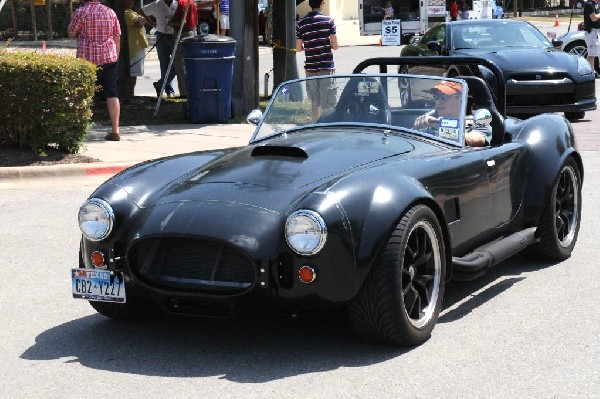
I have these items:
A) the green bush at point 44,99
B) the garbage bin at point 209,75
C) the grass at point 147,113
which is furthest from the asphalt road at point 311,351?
the grass at point 147,113

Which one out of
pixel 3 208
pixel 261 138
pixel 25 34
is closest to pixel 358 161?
pixel 261 138

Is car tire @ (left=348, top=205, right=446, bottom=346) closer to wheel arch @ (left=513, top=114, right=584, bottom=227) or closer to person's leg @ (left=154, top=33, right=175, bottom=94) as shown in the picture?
wheel arch @ (left=513, top=114, right=584, bottom=227)

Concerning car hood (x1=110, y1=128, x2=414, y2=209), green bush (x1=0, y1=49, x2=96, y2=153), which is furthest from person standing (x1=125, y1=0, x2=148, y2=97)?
car hood (x1=110, y1=128, x2=414, y2=209)

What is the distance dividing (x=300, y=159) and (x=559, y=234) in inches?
96.4

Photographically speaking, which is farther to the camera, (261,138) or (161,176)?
(261,138)

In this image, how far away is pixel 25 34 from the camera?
1483 inches

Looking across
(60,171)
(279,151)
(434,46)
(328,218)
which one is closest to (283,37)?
(434,46)

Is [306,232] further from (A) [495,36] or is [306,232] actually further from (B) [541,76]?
(A) [495,36]

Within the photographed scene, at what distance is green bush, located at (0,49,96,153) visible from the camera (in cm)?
1173

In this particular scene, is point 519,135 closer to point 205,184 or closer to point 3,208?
point 205,184

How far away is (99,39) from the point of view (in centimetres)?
1359

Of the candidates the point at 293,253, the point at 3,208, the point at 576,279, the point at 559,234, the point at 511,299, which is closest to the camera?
the point at 293,253

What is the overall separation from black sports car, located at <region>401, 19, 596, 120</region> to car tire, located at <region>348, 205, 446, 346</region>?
34.6 feet

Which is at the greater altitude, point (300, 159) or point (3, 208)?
point (300, 159)
